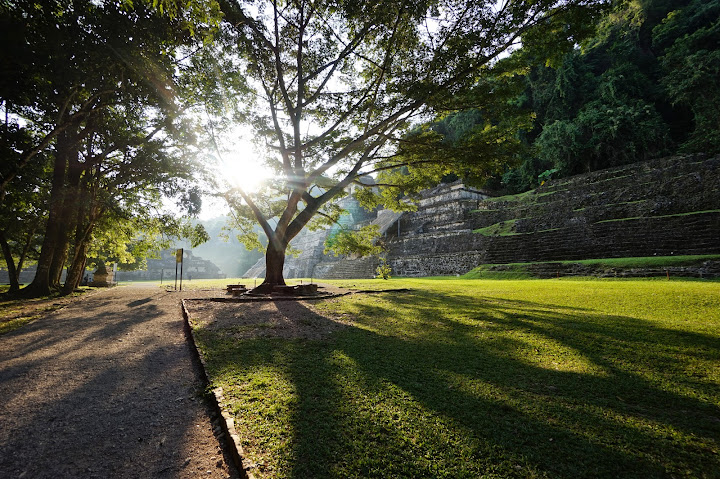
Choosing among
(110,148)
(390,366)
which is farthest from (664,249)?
(110,148)

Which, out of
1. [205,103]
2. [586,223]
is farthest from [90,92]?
[586,223]

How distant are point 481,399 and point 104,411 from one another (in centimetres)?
306

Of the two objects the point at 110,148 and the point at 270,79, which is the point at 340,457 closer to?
the point at 270,79

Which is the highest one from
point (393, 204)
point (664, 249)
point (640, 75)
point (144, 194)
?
point (640, 75)

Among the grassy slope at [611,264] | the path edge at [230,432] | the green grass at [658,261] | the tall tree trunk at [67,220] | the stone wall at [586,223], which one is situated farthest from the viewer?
the stone wall at [586,223]

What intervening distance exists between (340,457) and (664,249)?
19505mm

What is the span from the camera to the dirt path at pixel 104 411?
198 centimetres

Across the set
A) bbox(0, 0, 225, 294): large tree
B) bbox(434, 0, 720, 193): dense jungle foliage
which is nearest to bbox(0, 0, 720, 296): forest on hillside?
bbox(0, 0, 225, 294): large tree

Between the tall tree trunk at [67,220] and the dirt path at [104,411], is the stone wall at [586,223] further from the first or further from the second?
the tall tree trunk at [67,220]

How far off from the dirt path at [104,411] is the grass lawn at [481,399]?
312 mm

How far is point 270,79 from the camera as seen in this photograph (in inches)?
459

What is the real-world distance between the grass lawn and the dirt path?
1.02 feet

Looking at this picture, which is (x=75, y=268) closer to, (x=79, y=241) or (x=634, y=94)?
(x=79, y=241)

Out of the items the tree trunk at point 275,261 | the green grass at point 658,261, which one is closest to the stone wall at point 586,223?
the green grass at point 658,261
